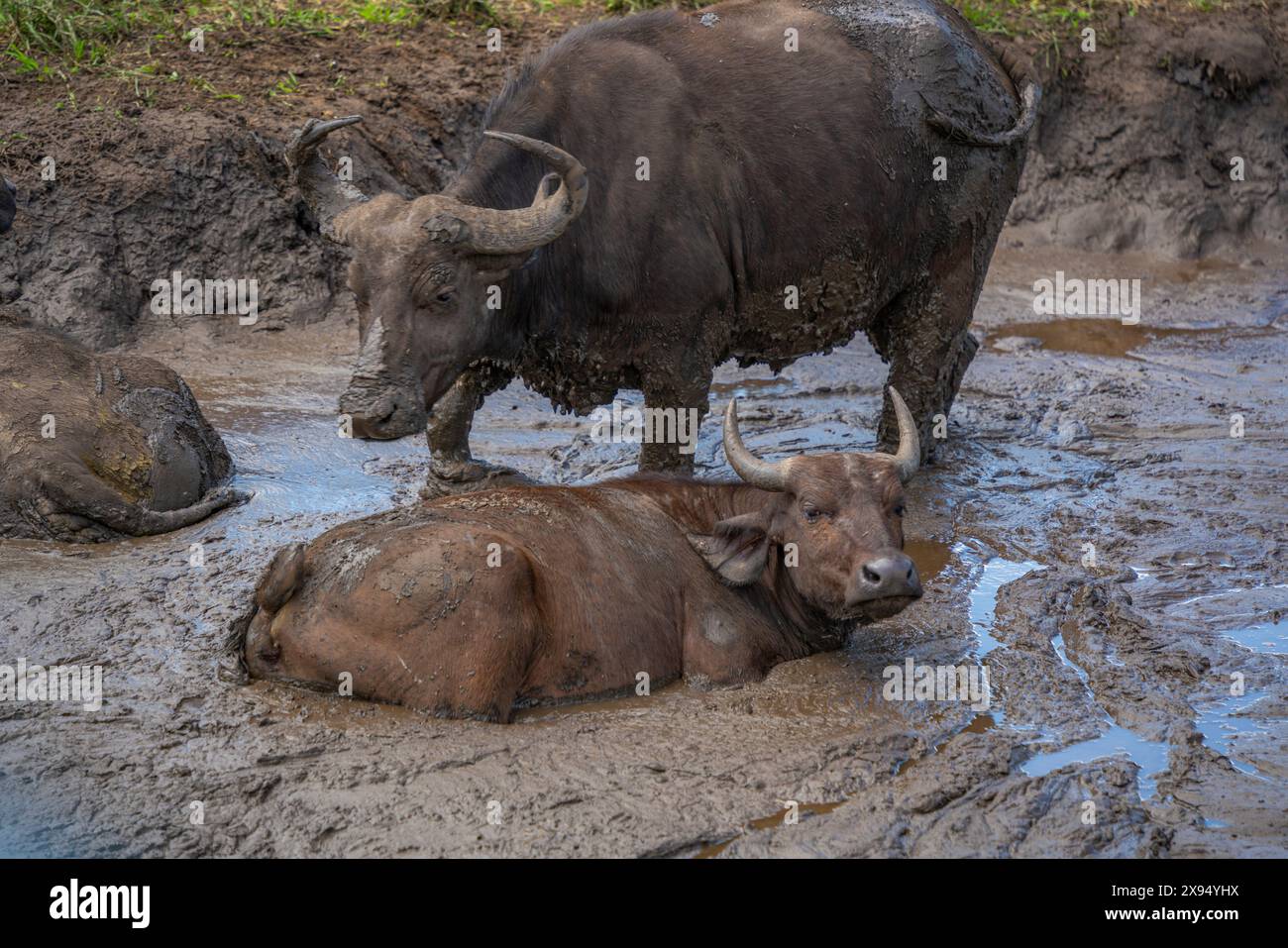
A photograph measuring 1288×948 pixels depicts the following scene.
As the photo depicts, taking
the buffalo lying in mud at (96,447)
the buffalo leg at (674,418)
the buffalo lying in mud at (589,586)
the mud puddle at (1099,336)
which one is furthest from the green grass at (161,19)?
the buffalo lying in mud at (589,586)

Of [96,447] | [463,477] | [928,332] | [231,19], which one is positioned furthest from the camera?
[231,19]

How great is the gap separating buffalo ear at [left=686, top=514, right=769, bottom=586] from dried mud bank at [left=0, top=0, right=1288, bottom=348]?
14.4 feet

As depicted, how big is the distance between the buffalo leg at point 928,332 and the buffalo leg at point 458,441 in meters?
2.34

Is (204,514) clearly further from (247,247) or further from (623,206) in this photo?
(247,247)

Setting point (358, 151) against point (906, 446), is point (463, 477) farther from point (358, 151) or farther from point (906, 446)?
point (358, 151)

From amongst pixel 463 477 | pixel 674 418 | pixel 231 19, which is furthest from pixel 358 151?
pixel 674 418

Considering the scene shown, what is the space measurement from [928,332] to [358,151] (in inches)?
173

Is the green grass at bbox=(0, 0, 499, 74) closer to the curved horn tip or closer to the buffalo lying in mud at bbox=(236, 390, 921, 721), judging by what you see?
the buffalo lying in mud at bbox=(236, 390, 921, 721)

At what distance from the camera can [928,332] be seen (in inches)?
346

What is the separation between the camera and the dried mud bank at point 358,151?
33.4 feet

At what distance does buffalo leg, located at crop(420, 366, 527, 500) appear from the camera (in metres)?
7.95

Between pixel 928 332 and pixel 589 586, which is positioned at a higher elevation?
pixel 928 332

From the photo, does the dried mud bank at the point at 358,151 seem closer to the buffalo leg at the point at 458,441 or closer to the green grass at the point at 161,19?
the green grass at the point at 161,19
